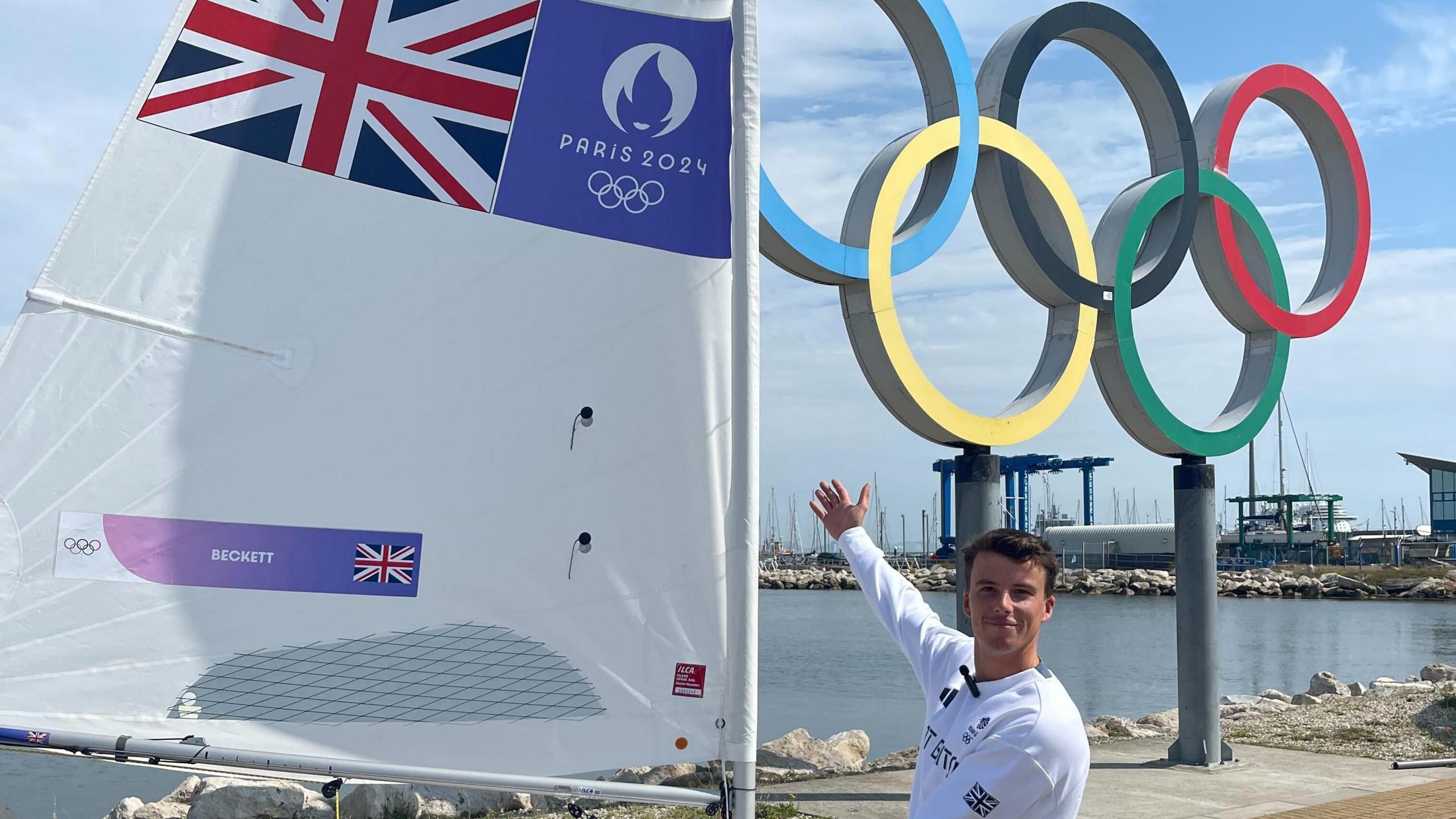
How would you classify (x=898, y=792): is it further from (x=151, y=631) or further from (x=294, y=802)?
(x=151, y=631)

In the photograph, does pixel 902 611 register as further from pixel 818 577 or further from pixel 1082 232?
pixel 818 577

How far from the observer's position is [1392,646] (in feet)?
103

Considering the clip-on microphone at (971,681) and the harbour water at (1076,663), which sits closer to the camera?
the clip-on microphone at (971,681)

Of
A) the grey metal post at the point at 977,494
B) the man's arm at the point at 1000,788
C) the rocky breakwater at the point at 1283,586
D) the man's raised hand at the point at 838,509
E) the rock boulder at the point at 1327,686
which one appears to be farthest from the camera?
the rocky breakwater at the point at 1283,586

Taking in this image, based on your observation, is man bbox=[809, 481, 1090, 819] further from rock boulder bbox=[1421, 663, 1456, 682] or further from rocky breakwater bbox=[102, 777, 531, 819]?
rock boulder bbox=[1421, 663, 1456, 682]

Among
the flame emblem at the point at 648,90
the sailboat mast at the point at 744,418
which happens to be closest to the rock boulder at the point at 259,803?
the sailboat mast at the point at 744,418

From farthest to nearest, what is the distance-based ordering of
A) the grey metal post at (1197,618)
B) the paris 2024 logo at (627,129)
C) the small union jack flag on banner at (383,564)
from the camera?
the grey metal post at (1197,618), the paris 2024 logo at (627,129), the small union jack flag on banner at (383,564)

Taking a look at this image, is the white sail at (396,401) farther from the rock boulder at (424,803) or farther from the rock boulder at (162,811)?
the rock boulder at (162,811)

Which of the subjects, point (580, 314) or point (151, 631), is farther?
point (580, 314)

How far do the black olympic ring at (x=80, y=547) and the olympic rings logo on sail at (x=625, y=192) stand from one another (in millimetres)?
1875

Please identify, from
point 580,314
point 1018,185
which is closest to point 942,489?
point 1018,185

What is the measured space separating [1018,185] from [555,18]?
195 inches

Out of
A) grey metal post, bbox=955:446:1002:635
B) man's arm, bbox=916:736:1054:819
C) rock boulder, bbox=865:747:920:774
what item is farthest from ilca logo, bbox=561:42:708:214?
rock boulder, bbox=865:747:920:774

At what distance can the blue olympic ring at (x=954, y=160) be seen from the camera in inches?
285
